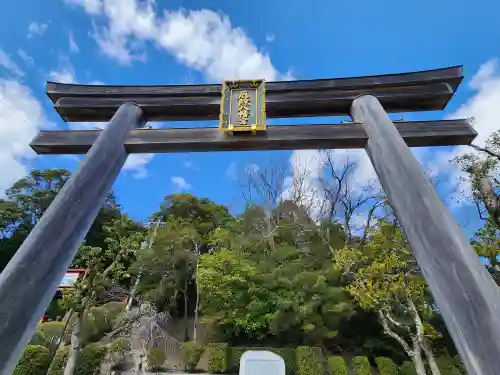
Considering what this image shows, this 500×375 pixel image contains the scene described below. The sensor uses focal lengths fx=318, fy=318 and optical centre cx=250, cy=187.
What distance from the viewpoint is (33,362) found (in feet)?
30.4

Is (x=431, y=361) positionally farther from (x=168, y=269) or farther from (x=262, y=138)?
(x=168, y=269)

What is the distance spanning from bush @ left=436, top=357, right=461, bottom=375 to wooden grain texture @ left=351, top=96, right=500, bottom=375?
35.2 feet

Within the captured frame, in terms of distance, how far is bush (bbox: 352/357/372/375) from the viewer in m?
10.5

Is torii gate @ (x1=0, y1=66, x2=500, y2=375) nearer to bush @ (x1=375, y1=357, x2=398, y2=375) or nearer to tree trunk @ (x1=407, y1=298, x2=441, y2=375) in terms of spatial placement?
tree trunk @ (x1=407, y1=298, x2=441, y2=375)

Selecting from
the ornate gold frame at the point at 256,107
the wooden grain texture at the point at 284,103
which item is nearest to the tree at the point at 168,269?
the wooden grain texture at the point at 284,103

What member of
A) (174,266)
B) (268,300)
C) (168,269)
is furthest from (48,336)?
(268,300)

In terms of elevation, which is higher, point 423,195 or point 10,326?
point 423,195

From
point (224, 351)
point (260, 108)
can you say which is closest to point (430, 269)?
point (260, 108)

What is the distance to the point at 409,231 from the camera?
2342 mm

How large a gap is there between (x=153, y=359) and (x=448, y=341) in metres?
11.3

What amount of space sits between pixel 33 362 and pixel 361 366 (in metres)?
10.2

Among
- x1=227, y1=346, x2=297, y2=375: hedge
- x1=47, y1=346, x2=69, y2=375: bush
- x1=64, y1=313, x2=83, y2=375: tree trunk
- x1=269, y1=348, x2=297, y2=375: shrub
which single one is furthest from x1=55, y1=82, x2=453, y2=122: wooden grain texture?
x1=269, y1=348, x2=297, y2=375: shrub

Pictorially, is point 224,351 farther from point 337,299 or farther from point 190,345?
point 337,299

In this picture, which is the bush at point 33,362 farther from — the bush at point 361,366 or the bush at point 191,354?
the bush at point 361,366
